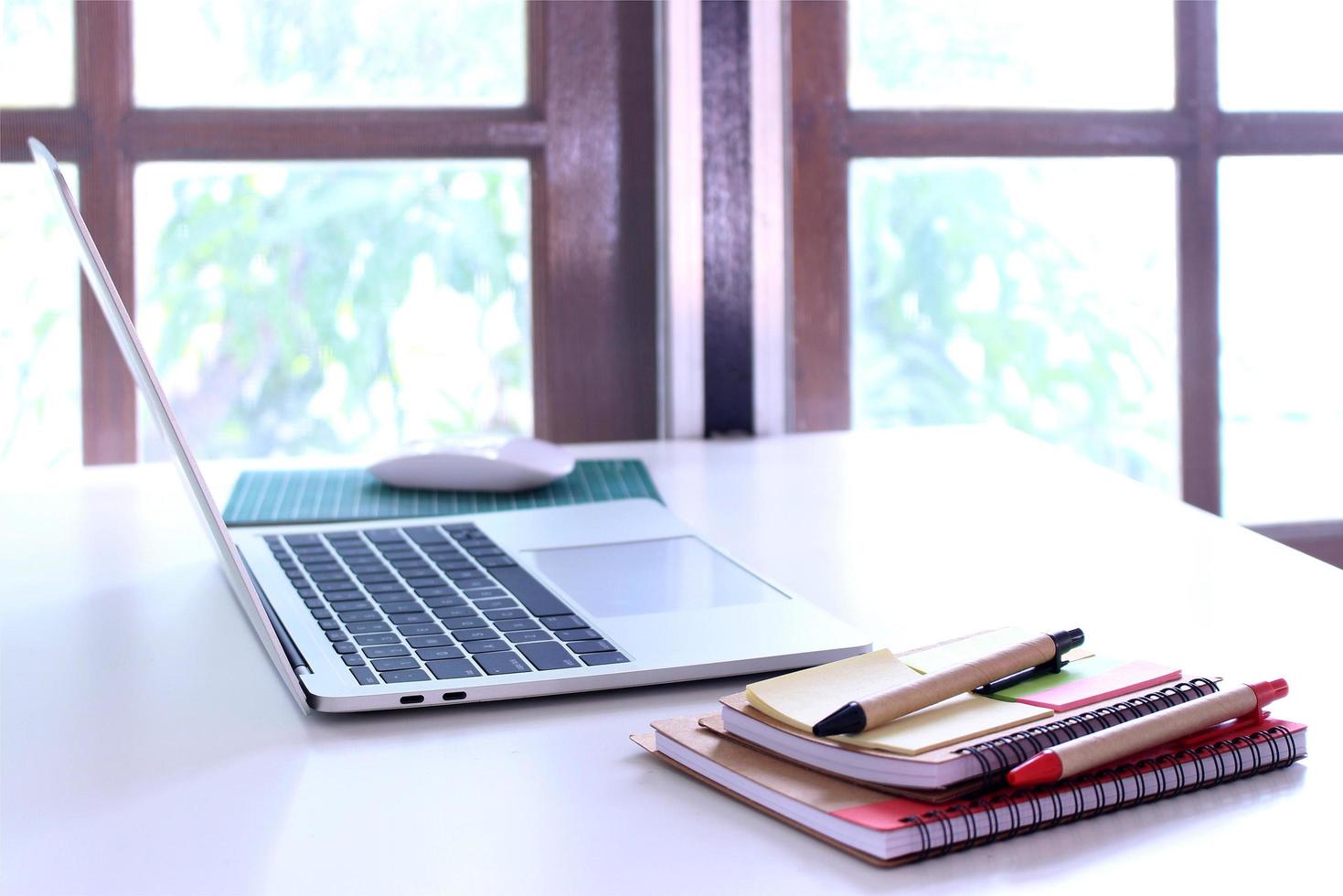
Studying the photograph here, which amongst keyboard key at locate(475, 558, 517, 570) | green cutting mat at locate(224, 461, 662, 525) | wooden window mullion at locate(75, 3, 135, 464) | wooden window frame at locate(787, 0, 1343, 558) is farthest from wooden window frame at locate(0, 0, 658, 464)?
keyboard key at locate(475, 558, 517, 570)

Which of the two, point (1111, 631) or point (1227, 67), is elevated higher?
point (1227, 67)

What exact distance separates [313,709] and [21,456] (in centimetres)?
98

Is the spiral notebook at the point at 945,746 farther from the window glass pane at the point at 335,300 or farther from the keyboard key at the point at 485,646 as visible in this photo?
the window glass pane at the point at 335,300

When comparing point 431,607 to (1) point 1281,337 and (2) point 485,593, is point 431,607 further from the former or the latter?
(1) point 1281,337

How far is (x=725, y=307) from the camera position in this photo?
1531 mm

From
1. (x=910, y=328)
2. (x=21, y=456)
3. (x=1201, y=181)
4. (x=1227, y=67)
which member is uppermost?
(x=1227, y=67)

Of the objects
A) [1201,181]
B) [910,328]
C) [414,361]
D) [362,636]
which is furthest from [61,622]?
[1201,181]

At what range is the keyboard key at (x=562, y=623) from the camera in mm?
769

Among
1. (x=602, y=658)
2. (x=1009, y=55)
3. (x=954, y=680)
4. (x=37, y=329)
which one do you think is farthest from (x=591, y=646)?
(x=1009, y=55)

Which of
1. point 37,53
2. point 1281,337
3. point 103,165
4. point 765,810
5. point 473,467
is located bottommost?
point 765,810

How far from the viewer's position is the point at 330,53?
149 centimetres

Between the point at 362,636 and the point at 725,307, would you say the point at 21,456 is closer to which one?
the point at 725,307

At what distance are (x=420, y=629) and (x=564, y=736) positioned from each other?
159 mm

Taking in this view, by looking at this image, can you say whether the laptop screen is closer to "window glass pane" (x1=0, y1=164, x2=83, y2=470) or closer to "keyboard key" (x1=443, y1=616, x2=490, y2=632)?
"keyboard key" (x1=443, y1=616, x2=490, y2=632)
